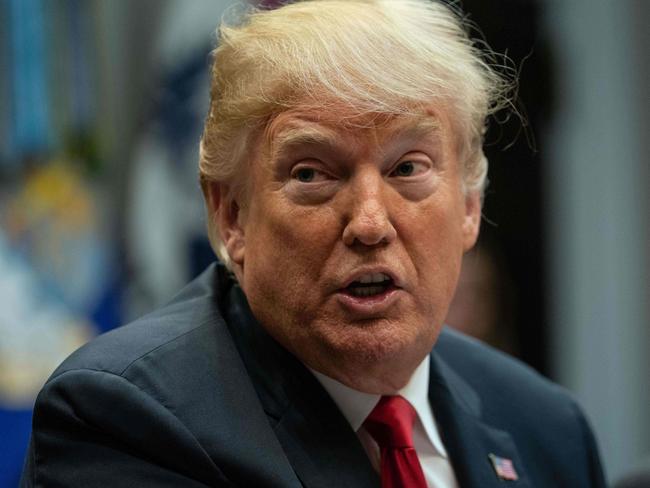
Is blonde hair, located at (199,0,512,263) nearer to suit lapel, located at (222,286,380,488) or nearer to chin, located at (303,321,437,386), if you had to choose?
suit lapel, located at (222,286,380,488)

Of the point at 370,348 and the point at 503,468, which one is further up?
the point at 370,348

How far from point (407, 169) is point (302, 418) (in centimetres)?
52

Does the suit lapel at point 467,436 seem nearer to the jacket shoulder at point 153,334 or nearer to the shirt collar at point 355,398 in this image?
the shirt collar at point 355,398

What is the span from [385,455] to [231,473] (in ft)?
1.23

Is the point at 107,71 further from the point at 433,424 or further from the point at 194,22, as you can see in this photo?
the point at 433,424

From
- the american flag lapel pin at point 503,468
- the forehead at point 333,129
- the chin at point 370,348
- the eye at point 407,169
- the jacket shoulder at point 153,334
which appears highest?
the forehead at point 333,129

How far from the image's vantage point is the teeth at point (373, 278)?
2.05 m

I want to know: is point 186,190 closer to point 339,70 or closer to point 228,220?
point 228,220

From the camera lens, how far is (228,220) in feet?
7.45

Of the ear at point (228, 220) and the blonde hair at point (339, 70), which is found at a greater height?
the blonde hair at point (339, 70)

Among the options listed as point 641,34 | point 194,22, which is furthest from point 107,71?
point 641,34

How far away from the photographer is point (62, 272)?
4766 millimetres

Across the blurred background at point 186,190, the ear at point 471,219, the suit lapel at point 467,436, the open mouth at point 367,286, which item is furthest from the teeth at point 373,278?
the blurred background at point 186,190

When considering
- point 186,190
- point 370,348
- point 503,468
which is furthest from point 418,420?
point 186,190
